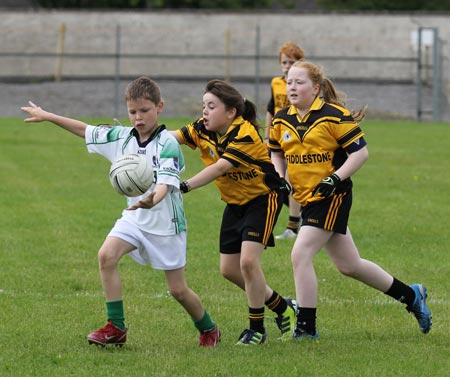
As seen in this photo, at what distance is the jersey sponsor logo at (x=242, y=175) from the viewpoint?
→ 7035 mm

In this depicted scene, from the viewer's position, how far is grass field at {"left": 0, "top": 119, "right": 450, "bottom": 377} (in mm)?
6316

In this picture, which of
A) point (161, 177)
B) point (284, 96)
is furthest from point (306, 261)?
point (284, 96)

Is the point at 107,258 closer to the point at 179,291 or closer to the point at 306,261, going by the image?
the point at 179,291

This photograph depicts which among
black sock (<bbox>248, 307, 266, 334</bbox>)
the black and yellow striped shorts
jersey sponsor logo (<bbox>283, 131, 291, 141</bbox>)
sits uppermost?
jersey sponsor logo (<bbox>283, 131, 291, 141</bbox>)

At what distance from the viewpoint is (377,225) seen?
12578 millimetres

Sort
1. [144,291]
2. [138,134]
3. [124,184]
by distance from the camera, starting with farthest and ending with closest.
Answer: [144,291] → [138,134] → [124,184]

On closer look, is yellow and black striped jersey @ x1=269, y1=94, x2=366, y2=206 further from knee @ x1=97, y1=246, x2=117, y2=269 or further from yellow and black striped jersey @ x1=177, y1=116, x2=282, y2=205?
knee @ x1=97, y1=246, x2=117, y2=269

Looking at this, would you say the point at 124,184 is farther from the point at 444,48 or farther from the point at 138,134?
the point at 444,48

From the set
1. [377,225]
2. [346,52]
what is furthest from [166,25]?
[377,225]

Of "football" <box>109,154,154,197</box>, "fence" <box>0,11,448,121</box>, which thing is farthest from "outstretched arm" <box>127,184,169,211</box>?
"fence" <box>0,11,448,121</box>

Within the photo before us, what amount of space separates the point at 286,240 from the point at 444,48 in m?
28.1

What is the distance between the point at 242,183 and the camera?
7.07m

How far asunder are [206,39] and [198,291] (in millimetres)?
30206

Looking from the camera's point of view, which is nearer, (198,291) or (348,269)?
(348,269)
